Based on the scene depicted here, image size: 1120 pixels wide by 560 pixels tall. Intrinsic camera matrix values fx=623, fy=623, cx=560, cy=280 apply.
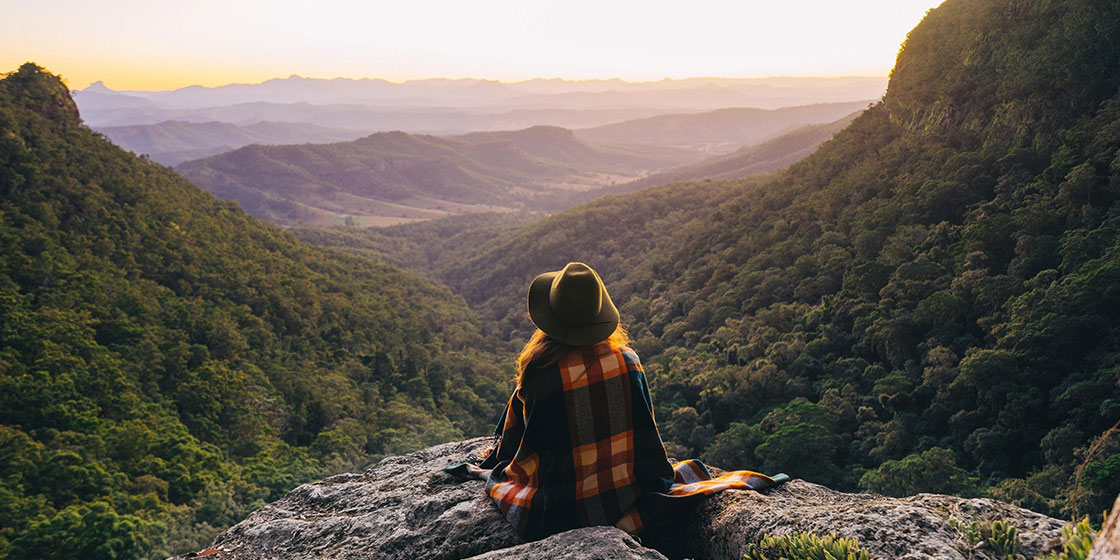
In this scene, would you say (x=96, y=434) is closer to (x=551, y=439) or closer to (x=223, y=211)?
(x=551, y=439)

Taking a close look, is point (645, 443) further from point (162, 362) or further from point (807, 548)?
point (162, 362)

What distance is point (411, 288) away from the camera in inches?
2749

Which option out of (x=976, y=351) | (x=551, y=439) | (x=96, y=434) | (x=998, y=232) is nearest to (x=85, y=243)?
(x=96, y=434)

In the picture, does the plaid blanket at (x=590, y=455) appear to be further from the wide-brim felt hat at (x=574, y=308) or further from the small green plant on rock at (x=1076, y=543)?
the small green plant on rock at (x=1076, y=543)

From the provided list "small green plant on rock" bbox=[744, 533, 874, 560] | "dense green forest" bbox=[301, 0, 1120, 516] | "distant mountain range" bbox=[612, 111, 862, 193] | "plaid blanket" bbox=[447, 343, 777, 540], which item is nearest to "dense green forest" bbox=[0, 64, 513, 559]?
"dense green forest" bbox=[301, 0, 1120, 516]

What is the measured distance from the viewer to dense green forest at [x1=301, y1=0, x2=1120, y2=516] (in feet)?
58.0

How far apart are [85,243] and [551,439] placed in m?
40.3

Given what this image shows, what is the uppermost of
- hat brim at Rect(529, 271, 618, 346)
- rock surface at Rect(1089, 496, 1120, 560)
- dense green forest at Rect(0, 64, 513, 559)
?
hat brim at Rect(529, 271, 618, 346)

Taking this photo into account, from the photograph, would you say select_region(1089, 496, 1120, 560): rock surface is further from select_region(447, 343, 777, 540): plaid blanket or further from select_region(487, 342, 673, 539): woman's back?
select_region(487, 342, 673, 539): woman's back

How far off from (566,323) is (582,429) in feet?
2.50

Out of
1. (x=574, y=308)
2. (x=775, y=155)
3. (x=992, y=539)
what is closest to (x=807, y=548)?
(x=992, y=539)

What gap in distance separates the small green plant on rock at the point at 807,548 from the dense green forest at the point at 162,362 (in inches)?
800

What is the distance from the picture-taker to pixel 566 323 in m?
4.23

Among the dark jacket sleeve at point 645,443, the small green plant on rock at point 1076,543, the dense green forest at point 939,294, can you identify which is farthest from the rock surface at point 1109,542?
the dense green forest at point 939,294
